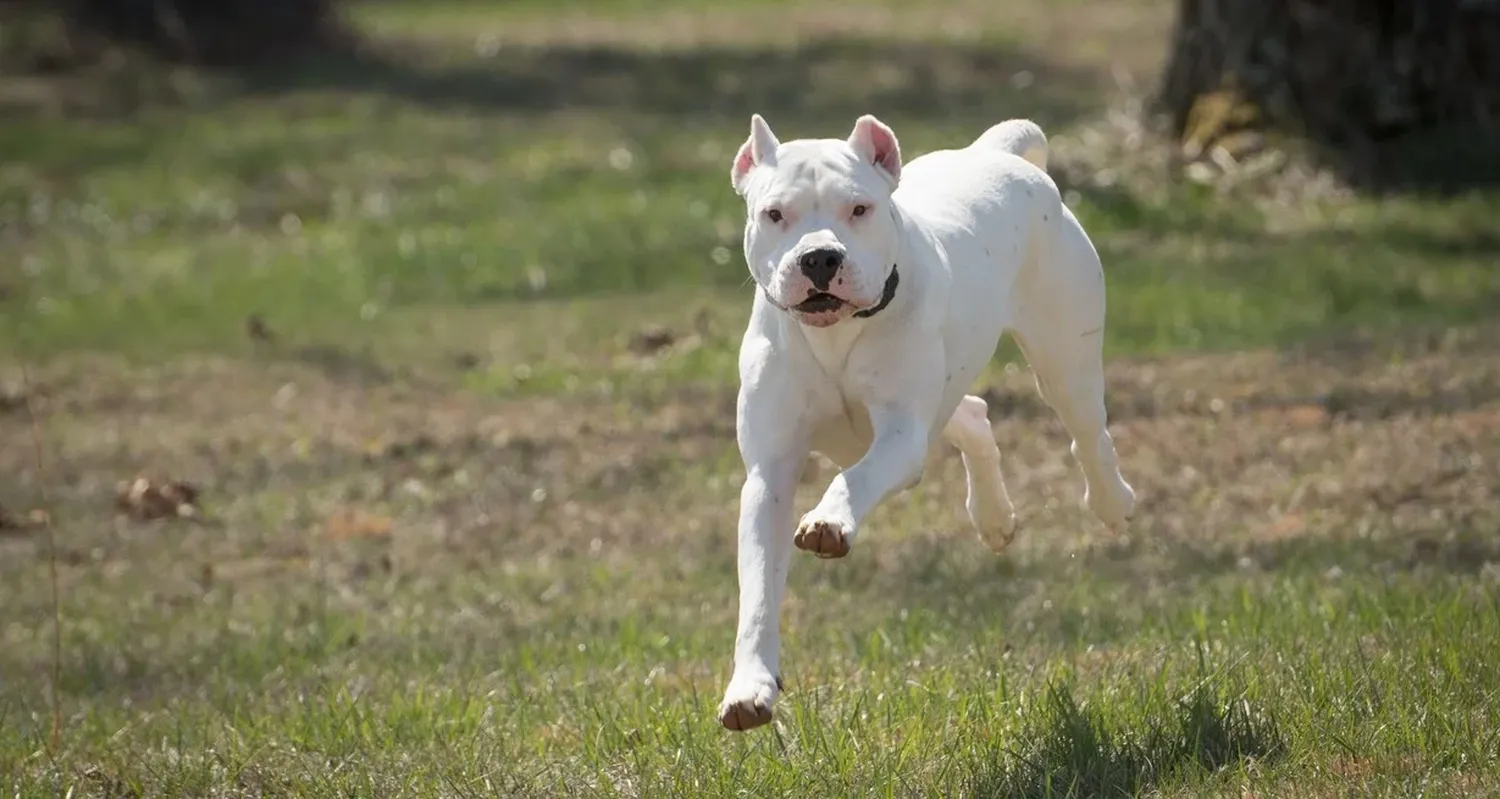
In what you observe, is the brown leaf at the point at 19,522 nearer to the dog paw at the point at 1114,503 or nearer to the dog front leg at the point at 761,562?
the dog paw at the point at 1114,503

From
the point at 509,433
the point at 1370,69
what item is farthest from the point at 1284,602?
the point at 1370,69

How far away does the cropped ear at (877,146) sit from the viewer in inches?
227

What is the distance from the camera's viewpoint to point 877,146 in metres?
5.80

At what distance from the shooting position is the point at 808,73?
84.4 ft

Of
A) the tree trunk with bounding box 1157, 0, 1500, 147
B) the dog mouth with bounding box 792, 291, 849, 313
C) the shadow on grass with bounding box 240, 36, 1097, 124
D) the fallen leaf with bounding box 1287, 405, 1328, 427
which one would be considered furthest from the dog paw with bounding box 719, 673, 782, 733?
the shadow on grass with bounding box 240, 36, 1097, 124

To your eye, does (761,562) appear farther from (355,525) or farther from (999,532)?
(355,525)

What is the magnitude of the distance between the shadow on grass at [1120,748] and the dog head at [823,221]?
1.16m

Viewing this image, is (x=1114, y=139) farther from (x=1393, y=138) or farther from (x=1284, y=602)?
(x=1284, y=602)

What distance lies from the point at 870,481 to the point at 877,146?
0.86m

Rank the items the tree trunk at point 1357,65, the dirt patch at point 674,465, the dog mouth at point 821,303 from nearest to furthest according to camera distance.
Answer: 1. the dog mouth at point 821,303
2. the dirt patch at point 674,465
3. the tree trunk at point 1357,65

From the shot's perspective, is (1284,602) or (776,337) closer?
(776,337)

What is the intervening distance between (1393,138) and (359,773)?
1274cm

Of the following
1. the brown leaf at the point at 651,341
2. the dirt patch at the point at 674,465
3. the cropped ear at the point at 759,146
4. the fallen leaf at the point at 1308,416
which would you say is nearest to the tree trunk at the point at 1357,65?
the dirt patch at the point at 674,465

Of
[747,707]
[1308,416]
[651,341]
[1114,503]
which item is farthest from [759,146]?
[651,341]
